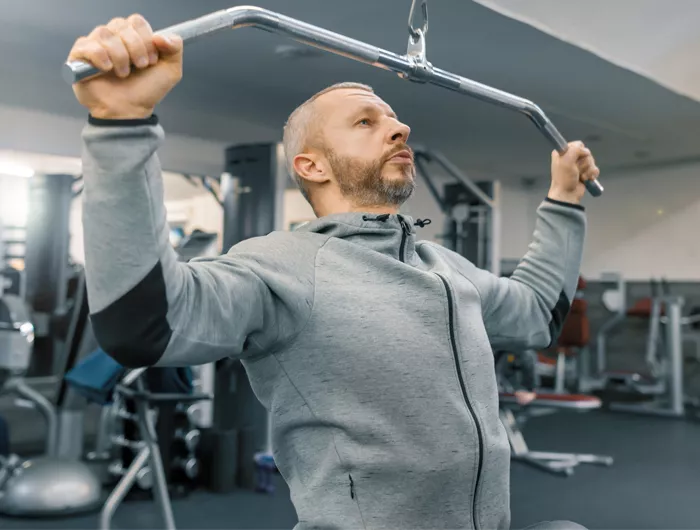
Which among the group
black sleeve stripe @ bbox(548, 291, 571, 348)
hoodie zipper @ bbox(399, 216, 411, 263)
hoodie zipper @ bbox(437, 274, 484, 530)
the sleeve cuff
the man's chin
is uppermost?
the man's chin

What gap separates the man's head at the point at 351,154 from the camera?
0.97m

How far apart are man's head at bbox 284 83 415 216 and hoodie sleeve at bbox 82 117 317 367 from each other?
0.30m

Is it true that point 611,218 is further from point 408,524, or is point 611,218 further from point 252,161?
point 408,524

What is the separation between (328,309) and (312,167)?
0.27 m

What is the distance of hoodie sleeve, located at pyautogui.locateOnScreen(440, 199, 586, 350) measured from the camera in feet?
3.57

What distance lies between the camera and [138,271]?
25.1 inches

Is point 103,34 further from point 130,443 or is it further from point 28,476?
point 130,443

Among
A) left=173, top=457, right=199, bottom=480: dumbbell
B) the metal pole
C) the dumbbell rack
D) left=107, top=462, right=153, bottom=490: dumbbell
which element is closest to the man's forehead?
the dumbbell rack

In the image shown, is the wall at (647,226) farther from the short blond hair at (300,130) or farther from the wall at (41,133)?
the short blond hair at (300,130)

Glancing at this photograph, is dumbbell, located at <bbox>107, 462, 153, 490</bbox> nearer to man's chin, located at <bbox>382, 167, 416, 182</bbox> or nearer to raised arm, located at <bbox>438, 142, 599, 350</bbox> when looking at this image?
raised arm, located at <bbox>438, 142, 599, 350</bbox>

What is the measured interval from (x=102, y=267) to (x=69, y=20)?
3368mm

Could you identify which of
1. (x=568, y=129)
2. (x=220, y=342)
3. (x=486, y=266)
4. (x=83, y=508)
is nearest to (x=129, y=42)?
(x=220, y=342)

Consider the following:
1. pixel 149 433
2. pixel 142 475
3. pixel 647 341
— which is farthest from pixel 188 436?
pixel 647 341

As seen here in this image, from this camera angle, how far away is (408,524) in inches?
31.5
